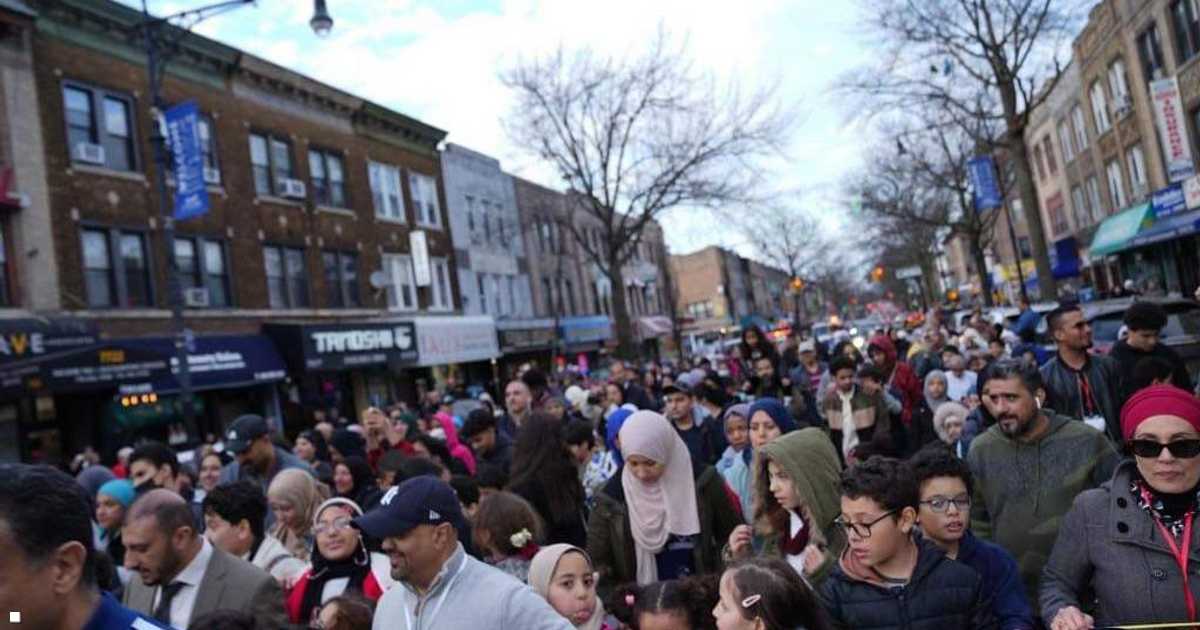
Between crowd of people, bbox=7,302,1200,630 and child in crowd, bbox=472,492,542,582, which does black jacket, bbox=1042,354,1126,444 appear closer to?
→ crowd of people, bbox=7,302,1200,630

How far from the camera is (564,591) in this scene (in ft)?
12.3

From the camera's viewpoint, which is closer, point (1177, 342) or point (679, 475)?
point (679, 475)

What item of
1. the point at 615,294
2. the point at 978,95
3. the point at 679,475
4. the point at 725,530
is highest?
the point at 978,95

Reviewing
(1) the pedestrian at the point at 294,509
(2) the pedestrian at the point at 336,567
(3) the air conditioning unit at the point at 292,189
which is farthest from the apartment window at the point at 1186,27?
(2) the pedestrian at the point at 336,567

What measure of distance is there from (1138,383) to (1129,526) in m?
2.80

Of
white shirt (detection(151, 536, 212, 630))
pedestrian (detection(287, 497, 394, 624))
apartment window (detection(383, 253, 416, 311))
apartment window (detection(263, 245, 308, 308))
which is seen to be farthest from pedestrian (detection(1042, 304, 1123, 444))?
apartment window (detection(383, 253, 416, 311))

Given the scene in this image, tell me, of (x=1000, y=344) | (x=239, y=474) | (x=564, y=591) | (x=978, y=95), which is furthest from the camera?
(x=978, y=95)

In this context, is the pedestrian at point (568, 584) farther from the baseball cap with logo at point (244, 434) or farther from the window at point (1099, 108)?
the window at point (1099, 108)

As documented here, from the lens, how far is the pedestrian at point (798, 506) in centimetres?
379

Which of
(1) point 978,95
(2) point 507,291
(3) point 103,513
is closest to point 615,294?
(2) point 507,291

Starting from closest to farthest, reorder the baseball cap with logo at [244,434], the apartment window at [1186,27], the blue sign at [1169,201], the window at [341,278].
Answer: the baseball cap with logo at [244,434] < the apartment window at [1186,27] < the blue sign at [1169,201] < the window at [341,278]

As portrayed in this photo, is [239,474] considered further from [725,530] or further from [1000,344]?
[1000,344]

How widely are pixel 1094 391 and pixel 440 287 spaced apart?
86.1ft

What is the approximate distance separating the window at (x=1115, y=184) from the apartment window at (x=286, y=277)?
2756cm
